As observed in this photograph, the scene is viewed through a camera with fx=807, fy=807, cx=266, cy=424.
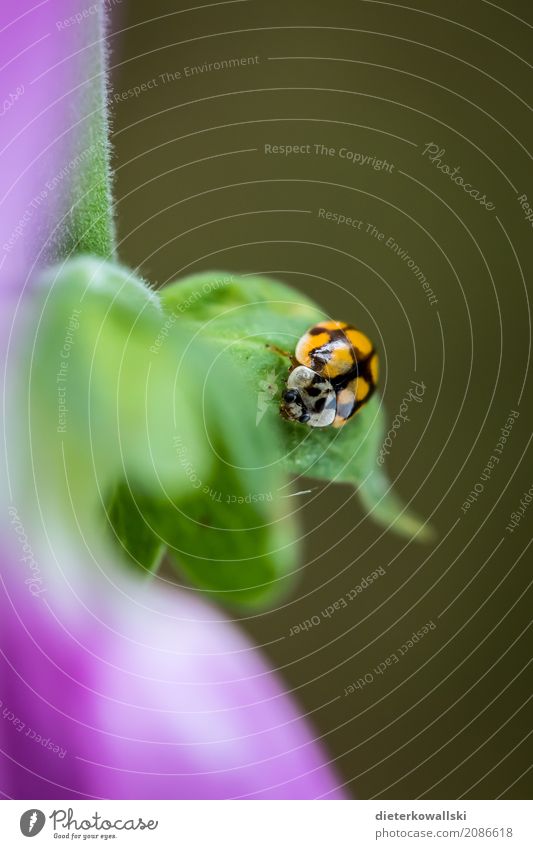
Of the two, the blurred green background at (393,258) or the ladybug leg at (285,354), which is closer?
the ladybug leg at (285,354)

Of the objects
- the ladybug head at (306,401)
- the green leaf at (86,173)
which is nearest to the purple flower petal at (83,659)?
the green leaf at (86,173)

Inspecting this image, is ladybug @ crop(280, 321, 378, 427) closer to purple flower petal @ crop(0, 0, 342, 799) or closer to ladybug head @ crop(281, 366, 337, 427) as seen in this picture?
ladybug head @ crop(281, 366, 337, 427)

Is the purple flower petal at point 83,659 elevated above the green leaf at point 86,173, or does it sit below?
below

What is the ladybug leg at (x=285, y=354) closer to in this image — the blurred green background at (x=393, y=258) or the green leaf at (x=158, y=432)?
the green leaf at (x=158, y=432)

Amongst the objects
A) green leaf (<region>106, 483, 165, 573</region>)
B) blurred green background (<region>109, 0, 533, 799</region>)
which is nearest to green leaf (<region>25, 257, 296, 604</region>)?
green leaf (<region>106, 483, 165, 573</region>)

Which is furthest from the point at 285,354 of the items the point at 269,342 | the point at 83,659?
the point at 83,659

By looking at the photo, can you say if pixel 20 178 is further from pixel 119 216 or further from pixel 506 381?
pixel 506 381
